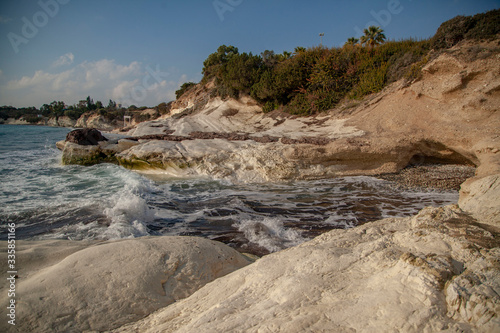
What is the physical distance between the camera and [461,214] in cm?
254

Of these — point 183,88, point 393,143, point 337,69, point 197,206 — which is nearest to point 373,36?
point 337,69

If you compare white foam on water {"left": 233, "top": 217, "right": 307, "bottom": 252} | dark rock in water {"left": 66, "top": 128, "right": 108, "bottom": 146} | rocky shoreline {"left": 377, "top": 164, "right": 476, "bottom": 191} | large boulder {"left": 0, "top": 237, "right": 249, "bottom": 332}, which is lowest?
white foam on water {"left": 233, "top": 217, "right": 307, "bottom": 252}

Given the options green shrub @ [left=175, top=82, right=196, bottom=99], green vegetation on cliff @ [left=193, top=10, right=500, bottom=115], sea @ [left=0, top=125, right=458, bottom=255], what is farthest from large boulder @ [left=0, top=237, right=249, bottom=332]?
green shrub @ [left=175, top=82, right=196, bottom=99]

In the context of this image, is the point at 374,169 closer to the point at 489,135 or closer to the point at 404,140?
the point at 404,140

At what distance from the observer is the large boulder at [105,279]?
1.93 metres

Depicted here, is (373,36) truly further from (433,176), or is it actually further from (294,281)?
(294,281)

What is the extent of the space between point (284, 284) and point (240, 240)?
111 inches

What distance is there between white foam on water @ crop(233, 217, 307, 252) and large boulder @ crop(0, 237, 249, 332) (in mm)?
1276

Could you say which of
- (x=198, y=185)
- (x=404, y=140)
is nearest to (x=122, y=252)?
(x=198, y=185)

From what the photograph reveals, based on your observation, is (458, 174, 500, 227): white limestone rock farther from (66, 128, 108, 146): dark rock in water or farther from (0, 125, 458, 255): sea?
(66, 128, 108, 146): dark rock in water

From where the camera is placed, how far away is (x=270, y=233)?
468 cm

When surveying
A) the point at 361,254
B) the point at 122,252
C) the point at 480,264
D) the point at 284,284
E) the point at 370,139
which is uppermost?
the point at 370,139

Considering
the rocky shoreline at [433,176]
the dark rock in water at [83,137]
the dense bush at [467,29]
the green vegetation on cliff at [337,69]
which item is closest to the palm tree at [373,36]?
the green vegetation on cliff at [337,69]

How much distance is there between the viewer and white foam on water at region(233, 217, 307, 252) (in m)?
4.23
